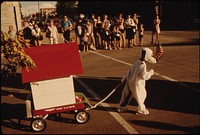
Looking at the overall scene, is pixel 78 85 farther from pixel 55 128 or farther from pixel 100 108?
pixel 55 128

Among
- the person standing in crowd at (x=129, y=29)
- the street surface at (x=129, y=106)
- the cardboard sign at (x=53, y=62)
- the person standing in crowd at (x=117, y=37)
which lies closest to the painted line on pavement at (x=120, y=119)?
the street surface at (x=129, y=106)

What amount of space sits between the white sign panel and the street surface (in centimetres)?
66

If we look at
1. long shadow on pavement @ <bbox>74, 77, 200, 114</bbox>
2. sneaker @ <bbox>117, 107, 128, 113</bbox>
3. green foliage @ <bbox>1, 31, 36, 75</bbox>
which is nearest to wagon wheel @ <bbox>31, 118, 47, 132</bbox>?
green foliage @ <bbox>1, 31, 36, 75</bbox>

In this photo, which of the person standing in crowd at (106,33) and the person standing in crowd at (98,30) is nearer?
the person standing in crowd at (106,33)

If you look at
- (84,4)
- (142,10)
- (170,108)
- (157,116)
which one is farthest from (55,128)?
(84,4)

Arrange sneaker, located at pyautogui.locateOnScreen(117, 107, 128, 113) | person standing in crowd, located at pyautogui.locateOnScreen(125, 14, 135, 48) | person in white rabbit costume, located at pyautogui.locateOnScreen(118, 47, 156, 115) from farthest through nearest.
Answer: person standing in crowd, located at pyautogui.locateOnScreen(125, 14, 135, 48) < sneaker, located at pyautogui.locateOnScreen(117, 107, 128, 113) < person in white rabbit costume, located at pyautogui.locateOnScreen(118, 47, 156, 115)

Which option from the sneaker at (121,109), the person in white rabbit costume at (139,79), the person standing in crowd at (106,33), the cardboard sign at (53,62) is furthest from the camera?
the person standing in crowd at (106,33)

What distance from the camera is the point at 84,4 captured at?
217 feet

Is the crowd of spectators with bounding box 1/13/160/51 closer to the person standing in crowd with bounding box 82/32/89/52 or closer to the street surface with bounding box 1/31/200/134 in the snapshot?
the person standing in crowd with bounding box 82/32/89/52

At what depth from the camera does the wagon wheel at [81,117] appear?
677cm

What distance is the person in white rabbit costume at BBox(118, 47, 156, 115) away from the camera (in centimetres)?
692

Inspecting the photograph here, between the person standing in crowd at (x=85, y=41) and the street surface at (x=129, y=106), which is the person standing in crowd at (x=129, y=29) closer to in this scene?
the person standing in crowd at (x=85, y=41)

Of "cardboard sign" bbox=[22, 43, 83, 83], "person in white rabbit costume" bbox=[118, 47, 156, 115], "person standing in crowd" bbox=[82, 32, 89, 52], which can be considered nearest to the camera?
"cardboard sign" bbox=[22, 43, 83, 83]

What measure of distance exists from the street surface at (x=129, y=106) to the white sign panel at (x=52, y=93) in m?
0.66
